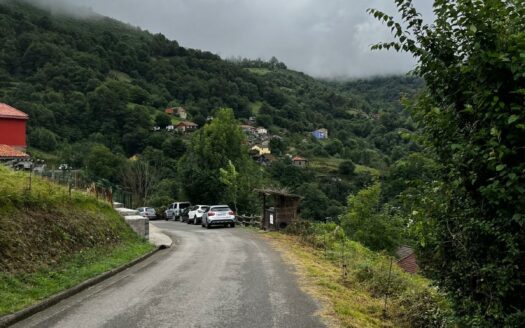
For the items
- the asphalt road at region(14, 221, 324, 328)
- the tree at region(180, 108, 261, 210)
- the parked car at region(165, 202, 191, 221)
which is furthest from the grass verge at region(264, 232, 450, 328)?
the parked car at region(165, 202, 191, 221)

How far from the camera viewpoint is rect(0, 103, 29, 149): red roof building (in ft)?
106

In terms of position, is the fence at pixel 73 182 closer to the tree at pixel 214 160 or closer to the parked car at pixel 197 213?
the parked car at pixel 197 213

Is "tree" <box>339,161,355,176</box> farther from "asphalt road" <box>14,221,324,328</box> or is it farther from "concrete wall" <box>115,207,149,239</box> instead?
"asphalt road" <box>14,221,324,328</box>

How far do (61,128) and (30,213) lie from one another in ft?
348

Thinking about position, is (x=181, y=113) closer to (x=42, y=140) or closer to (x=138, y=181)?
(x=42, y=140)

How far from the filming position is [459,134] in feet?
15.0

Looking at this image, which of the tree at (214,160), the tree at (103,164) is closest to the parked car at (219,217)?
the tree at (214,160)

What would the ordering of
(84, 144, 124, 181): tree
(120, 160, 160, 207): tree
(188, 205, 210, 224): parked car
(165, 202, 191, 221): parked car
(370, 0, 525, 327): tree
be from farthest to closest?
(84, 144, 124, 181): tree, (120, 160, 160, 207): tree, (165, 202, 191, 221): parked car, (188, 205, 210, 224): parked car, (370, 0, 525, 327): tree

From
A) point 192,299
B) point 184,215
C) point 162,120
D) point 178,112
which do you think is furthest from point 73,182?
point 178,112

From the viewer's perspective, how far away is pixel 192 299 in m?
9.62

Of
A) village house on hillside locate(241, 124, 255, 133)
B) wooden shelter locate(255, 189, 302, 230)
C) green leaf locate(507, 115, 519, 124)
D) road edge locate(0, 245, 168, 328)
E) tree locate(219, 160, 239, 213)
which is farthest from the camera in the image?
village house on hillside locate(241, 124, 255, 133)

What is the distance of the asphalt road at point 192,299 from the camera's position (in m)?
7.83

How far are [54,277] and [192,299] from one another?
126 inches

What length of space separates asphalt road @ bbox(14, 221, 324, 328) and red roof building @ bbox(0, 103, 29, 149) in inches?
890
